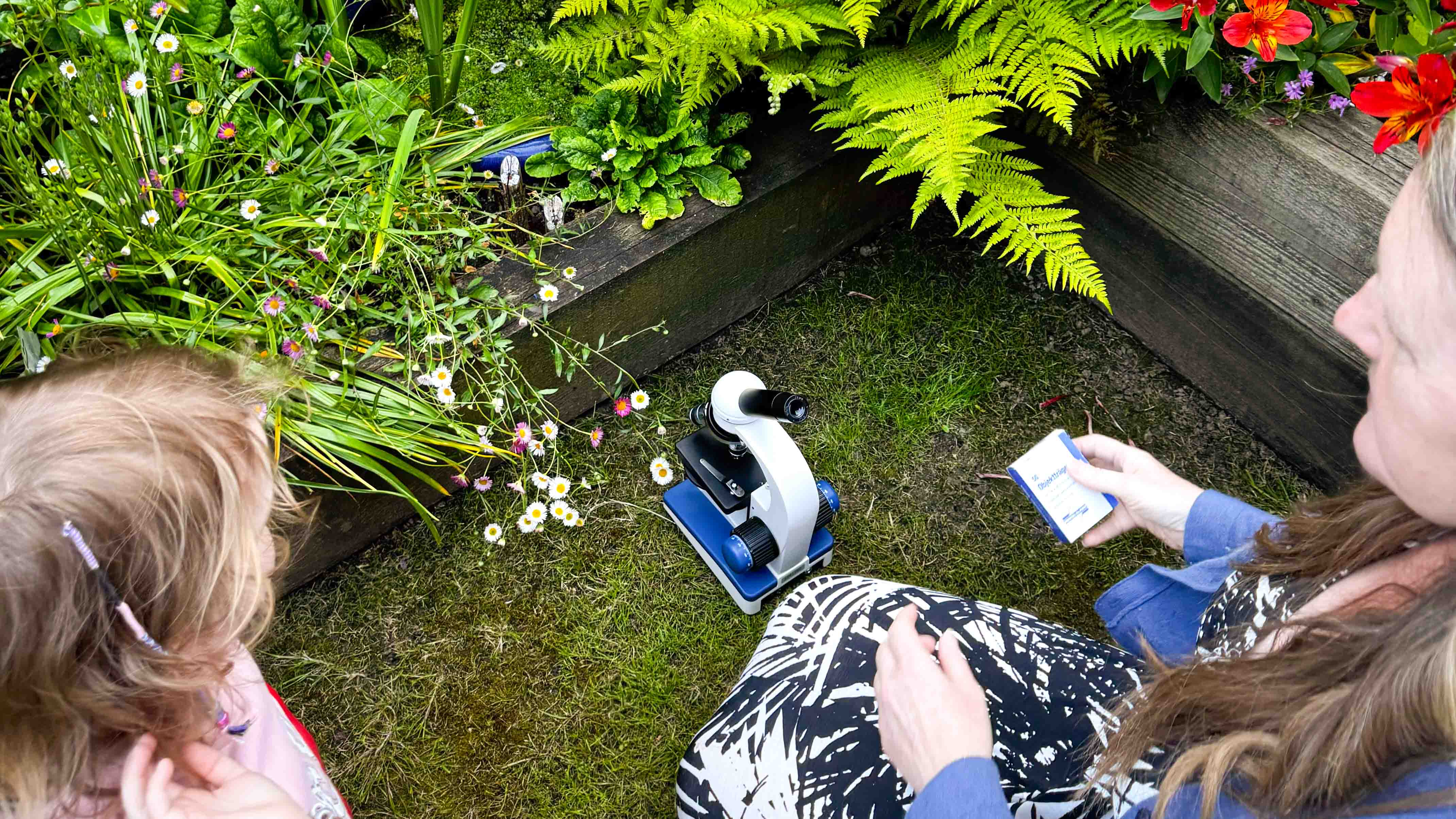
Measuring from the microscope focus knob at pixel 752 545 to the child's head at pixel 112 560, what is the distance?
1009 mm

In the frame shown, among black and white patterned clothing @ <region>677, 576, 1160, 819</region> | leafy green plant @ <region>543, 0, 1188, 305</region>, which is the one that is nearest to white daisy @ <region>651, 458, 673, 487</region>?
black and white patterned clothing @ <region>677, 576, 1160, 819</region>

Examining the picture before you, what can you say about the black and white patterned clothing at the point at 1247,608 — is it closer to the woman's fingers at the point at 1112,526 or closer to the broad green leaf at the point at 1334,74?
the woman's fingers at the point at 1112,526

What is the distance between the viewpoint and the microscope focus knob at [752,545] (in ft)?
6.19

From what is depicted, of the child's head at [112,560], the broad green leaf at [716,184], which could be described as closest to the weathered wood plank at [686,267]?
the broad green leaf at [716,184]

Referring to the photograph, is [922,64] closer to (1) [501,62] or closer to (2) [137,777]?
(1) [501,62]

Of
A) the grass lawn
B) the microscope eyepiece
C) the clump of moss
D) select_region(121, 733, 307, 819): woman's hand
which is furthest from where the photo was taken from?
the clump of moss

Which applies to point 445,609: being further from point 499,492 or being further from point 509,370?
point 509,370

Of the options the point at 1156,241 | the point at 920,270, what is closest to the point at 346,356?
the point at 920,270

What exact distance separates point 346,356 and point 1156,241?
1918mm

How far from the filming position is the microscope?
1.63 meters

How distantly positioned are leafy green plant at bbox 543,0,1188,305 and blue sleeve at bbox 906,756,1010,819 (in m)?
1.08

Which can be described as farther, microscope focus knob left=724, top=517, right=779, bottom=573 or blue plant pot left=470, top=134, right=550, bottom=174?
blue plant pot left=470, top=134, right=550, bottom=174

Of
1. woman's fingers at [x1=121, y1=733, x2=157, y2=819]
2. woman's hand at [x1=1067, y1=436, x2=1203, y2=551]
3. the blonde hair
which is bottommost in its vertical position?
woman's fingers at [x1=121, y1=733, x2=157, y2=819]

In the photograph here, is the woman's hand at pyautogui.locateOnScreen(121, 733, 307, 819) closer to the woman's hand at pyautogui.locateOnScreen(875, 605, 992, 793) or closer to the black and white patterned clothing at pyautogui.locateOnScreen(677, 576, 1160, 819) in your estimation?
the black and white patterned clothing at pyautogui.locateOnScreen(677, 576, 1160, 819)
